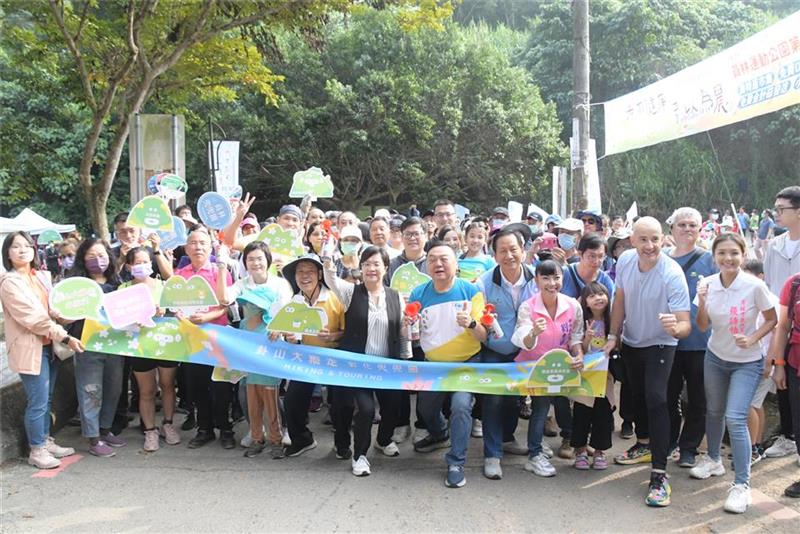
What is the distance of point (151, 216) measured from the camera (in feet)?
19.9

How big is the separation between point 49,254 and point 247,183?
7358mm

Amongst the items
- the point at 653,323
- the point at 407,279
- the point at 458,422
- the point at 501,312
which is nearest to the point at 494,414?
the point at 458,422

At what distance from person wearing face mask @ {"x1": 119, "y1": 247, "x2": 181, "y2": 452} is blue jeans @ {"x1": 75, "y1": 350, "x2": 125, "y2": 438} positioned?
17 cm

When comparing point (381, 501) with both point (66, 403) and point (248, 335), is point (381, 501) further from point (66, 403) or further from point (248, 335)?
point (66, 403)

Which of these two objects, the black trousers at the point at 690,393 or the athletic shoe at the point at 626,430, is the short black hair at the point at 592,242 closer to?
the black trousers at the point at 690,393

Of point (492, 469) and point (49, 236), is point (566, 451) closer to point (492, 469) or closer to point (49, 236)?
point (492, 469)

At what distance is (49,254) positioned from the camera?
1786 centimetres

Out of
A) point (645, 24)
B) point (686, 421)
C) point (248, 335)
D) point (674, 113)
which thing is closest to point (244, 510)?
point (248, 335)

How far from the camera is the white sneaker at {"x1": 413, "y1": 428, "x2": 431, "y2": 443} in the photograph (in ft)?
17.9

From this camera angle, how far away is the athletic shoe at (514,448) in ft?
17.3

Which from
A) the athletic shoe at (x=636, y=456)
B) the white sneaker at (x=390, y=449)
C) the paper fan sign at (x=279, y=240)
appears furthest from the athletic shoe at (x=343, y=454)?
the athletic shoe at (x=636, y=456)

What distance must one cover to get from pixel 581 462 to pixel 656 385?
34.6 inches

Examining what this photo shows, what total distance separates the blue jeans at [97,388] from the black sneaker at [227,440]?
0.90 m

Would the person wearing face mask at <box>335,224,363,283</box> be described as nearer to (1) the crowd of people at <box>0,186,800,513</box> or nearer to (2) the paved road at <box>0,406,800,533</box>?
(1) the crowd of people at <box>0,186,800,513</box>
